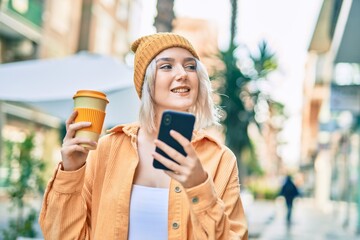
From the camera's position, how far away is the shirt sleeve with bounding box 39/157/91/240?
168cm

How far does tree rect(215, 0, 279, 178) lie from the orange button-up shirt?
936 centimetres

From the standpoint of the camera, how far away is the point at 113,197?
1.76 metres

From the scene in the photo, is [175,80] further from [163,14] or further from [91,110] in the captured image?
[163,14]

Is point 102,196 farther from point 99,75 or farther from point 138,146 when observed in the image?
point 99,75

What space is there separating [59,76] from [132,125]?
4.45 meters

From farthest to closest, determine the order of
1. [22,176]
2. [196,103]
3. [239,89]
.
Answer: [239,89] → [22,176] → [196,103]

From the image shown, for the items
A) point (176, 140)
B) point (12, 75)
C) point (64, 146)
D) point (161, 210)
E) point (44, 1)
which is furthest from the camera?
point (44, 1)

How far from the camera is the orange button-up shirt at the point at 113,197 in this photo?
1.69 metres

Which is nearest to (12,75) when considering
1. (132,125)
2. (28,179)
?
(28,179)

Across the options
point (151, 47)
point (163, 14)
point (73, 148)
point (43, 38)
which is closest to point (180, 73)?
point (151, 47)

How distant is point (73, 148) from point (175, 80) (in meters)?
0.45

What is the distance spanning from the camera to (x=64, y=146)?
161 cm

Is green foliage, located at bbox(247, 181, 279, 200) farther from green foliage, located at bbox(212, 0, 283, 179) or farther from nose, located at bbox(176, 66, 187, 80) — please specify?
nose, located at bbox(176, 66, 187, 80)

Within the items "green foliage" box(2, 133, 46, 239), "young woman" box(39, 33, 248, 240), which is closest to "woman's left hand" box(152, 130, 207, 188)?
"young woman" box(39, 33, 248, 240)
